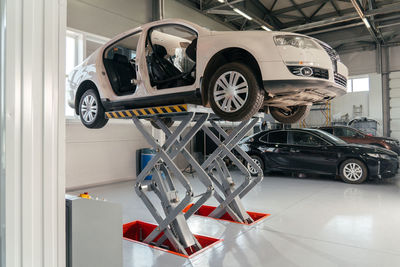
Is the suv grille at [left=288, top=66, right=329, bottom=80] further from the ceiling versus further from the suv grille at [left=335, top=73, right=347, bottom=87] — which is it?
the ceiling

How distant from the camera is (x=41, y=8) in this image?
968mm

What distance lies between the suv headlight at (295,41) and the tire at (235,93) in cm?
38

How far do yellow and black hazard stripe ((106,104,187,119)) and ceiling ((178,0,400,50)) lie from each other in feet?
19.8

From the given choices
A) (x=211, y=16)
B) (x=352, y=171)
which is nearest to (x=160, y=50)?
(x=352, y=171)

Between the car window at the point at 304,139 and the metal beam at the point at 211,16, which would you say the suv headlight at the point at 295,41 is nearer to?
the car window at the point at 304,139

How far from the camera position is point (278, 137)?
7.67 m

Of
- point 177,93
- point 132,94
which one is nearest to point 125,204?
point 132,94

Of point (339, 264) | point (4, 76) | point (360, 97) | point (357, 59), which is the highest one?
point (357, 59)

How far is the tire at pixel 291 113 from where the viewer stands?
3.84m

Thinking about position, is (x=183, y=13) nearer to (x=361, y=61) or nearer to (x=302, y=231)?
(x=302, y=231)

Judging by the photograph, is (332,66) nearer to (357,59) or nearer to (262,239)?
(262,239)

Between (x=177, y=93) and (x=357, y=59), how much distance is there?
1265cm

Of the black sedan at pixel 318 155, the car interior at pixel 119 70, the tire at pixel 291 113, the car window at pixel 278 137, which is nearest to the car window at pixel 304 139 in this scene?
the black sedan at pixel 318 155

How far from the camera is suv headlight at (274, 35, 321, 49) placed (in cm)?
273
